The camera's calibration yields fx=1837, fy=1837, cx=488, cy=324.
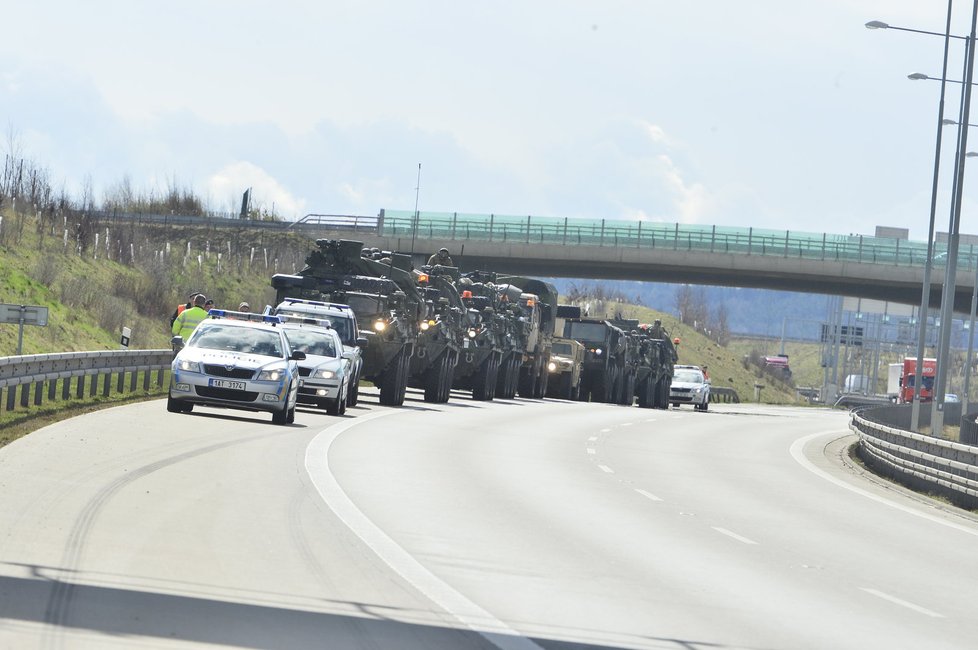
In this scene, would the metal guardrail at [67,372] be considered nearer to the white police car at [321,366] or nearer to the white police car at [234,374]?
the white police car at [234,374]

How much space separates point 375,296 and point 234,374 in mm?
11157

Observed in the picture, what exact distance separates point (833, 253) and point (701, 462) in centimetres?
4734

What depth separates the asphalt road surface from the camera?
8.87 m

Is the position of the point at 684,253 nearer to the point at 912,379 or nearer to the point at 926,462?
the point at 912,379

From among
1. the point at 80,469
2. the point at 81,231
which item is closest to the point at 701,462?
the point at 80,469

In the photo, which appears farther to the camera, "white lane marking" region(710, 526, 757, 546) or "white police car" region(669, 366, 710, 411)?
"white police car" region(669, 366, 710, 411)

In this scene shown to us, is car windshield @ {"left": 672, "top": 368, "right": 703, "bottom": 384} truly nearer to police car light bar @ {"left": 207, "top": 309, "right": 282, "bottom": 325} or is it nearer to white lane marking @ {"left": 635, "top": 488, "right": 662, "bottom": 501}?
police car light bar @ {"left": 207, "top": 309, "right": 282, "bottom": 325}

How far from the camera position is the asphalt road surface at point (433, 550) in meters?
8.87

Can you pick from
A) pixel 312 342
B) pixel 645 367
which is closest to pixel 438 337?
pixel 312 342

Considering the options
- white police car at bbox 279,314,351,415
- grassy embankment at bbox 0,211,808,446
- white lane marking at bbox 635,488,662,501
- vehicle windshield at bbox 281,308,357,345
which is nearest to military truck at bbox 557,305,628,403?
grassy embankment at bbox 0,211,808,446

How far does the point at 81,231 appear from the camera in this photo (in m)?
58.0

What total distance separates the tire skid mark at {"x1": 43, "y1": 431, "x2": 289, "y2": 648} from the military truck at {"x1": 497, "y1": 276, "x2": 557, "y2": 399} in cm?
3067

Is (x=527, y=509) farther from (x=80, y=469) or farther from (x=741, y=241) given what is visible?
(x=741, y=241)

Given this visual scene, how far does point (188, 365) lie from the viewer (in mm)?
24141
